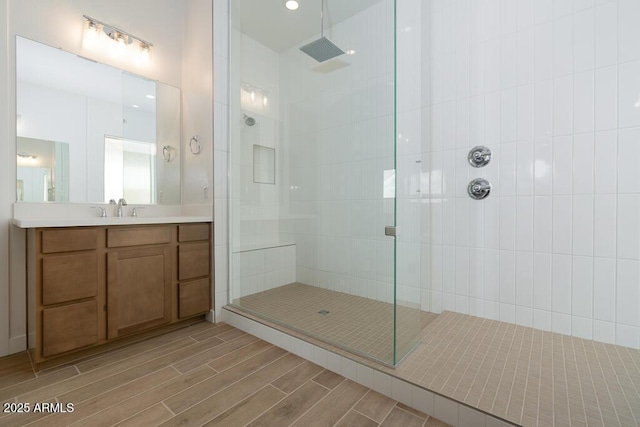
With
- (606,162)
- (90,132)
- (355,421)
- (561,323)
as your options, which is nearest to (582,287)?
(561,323)

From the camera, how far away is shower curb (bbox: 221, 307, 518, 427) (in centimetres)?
112

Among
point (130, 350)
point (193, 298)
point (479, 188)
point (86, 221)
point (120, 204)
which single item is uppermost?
point (479, 188)

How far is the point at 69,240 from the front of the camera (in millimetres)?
1579

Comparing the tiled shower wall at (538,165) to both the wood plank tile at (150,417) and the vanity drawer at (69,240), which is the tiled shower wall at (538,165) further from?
the vanity drawer at (69,240)

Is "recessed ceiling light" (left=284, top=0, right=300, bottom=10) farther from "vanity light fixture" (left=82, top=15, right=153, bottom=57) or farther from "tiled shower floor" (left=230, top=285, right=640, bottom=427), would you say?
"tiled shower floor" (left=230, top=285, right=640, bottom=427)

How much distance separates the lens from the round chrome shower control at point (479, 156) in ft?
6.43

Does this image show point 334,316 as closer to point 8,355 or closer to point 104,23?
point 8,355

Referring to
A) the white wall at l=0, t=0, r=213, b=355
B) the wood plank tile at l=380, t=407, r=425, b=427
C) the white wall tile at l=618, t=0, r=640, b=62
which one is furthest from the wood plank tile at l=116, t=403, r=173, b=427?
the white wall tile at l=618, t=0, r=640, b=62

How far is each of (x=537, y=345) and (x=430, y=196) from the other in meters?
1.13

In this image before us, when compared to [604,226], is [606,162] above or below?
above

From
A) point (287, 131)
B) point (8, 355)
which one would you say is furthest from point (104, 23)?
point (8, 355)

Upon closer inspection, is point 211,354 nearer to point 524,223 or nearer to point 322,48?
point 524,223

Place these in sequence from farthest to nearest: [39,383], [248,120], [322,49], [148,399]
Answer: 1. [248,120]
2. [322,49]
3. [39,383]
4. [148,399]

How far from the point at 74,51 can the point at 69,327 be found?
1882mm
